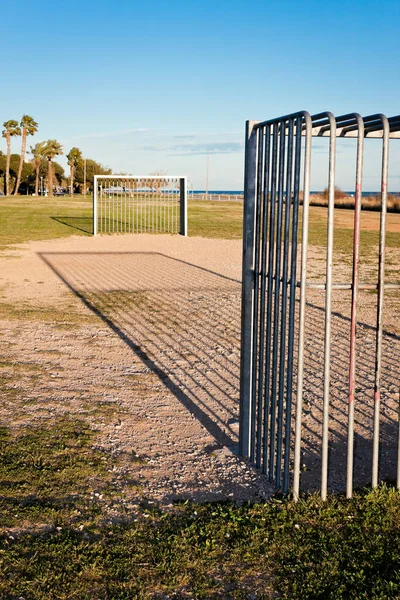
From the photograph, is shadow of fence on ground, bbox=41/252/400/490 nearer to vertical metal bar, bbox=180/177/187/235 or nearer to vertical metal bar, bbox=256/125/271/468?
vertical metal bar, bbox=256/125/271/468

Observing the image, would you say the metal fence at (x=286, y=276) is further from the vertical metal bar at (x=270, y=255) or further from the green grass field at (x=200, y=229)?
the green grass field at (x=200, y=229)

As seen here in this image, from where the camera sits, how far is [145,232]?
27.2 m

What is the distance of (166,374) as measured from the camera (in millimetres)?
7109

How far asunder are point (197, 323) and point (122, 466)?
A: 5033mm

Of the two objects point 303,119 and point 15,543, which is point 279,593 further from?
point 303,119

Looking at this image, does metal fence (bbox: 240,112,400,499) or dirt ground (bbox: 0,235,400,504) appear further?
dirt ground (bbox: 0,235,400,504)

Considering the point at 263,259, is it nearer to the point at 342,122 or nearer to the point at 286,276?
the point at 286,276

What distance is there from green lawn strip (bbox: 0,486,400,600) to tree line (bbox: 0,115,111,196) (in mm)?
74918

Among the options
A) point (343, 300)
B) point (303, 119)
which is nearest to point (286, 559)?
point (303, 119)

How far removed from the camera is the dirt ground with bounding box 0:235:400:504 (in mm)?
4842

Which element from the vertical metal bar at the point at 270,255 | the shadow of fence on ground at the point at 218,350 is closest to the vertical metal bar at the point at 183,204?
the shadow of fence on ground at the point at 218,350

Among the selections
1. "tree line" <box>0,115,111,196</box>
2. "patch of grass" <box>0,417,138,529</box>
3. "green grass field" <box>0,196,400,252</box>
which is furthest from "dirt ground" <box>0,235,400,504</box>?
"tree line" <box>0,115,111,196</box>

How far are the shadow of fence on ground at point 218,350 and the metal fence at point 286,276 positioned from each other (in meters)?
0.42

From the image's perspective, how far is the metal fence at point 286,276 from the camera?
4.00 meters
